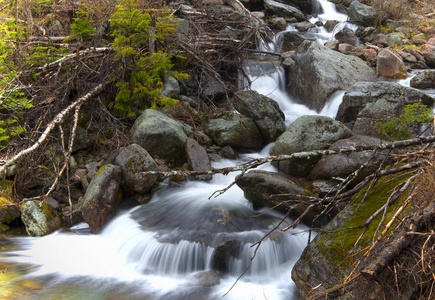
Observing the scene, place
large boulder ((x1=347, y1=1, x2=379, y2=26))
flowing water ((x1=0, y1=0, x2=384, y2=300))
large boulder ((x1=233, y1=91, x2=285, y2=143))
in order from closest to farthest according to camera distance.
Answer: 1. flowing water ((x1=0, y1=0, x2=384, y2=300))
2. large boulder ((x1=233, y1=91, x2=285, y2=143))
3. large boulder ((x1=347, y1=1, x2=379, y2=26))

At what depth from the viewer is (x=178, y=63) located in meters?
8.85

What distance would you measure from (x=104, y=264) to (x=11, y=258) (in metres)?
1.36

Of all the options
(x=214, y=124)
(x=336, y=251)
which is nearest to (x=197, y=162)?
(x=214, y=124)

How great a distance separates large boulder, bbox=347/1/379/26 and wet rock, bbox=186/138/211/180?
11716 mm

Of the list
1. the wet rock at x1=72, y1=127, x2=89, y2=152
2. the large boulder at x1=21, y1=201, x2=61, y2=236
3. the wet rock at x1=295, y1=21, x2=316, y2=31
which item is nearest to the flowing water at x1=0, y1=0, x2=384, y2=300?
the large boulder at x1=21, y1=201, x2=61, y2=236

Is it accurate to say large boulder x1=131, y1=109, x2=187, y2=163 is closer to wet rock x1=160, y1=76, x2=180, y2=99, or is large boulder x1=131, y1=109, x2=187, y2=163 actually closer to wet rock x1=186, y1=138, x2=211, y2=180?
wet rock x1=186, y1=138, x2=211, y2=180

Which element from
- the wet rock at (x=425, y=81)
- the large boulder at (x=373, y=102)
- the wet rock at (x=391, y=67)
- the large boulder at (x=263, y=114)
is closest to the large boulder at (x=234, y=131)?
the large boulder at (x=263, y=114)

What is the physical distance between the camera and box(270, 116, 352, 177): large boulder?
6184 millimetres

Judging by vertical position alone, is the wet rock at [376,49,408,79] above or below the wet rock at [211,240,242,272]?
above

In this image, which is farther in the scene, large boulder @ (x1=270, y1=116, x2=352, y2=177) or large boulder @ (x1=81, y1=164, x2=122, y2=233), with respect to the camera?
large boulder @ (x1=270, y1=116, x2=352, y2=177)

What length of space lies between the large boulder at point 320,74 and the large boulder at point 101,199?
5773mm

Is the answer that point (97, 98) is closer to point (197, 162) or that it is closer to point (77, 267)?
point (197, 162)

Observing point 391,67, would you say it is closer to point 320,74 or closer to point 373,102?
point 320,74

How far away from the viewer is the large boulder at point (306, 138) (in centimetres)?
618
